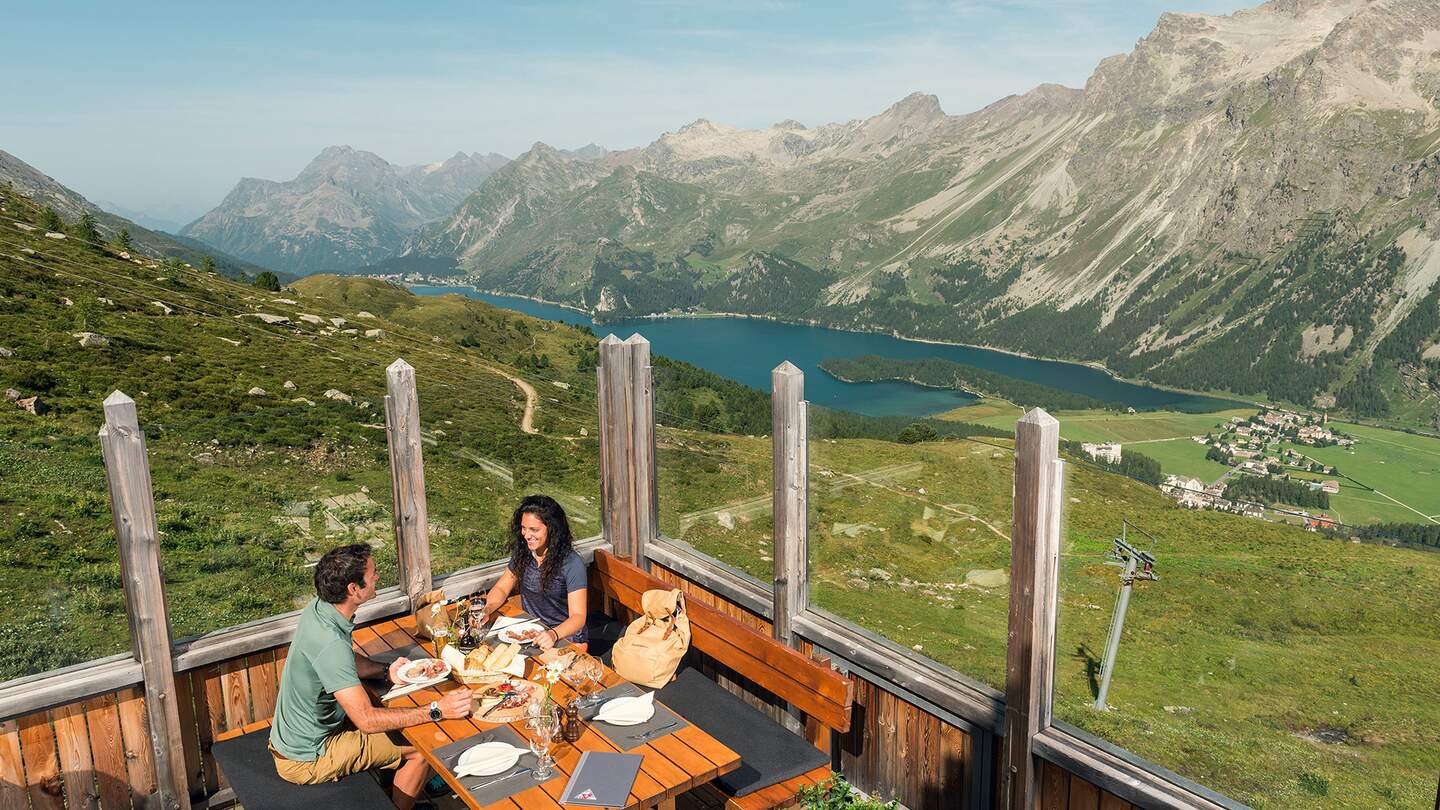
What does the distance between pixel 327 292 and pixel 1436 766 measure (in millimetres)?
131592

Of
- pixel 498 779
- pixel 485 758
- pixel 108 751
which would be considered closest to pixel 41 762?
pixel 108 751

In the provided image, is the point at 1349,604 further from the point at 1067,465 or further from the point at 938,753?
the point at 938,753

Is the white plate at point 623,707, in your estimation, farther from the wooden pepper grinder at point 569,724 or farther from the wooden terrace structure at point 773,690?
the wooden terrace structure at point 773,690

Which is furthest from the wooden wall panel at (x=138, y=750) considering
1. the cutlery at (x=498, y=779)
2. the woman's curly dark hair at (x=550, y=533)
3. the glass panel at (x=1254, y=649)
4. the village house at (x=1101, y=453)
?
the village house at (x=1101, y=453)

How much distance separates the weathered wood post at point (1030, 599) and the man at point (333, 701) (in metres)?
3.28

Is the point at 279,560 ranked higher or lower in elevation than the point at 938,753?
higher

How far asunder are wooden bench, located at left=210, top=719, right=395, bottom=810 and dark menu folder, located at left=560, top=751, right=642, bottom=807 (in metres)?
1.32

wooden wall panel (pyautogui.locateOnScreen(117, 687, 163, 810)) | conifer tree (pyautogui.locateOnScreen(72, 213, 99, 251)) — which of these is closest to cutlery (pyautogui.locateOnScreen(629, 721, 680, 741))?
wooden wall panel (pyautogui.locateOnScreen(117, 687, 163, 810))

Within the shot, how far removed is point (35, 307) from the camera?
41.2 metres

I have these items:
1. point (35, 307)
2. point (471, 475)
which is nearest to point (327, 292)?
point (35, 307)

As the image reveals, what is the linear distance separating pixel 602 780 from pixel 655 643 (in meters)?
1.84

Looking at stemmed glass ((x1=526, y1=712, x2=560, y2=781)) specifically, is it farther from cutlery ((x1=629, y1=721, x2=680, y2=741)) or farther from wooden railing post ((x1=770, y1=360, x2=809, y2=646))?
wooden railing post ((x1=770, y1=360, x2=809, y2=646))

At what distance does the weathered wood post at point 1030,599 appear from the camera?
15.7ft

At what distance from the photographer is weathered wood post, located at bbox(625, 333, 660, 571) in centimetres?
791
